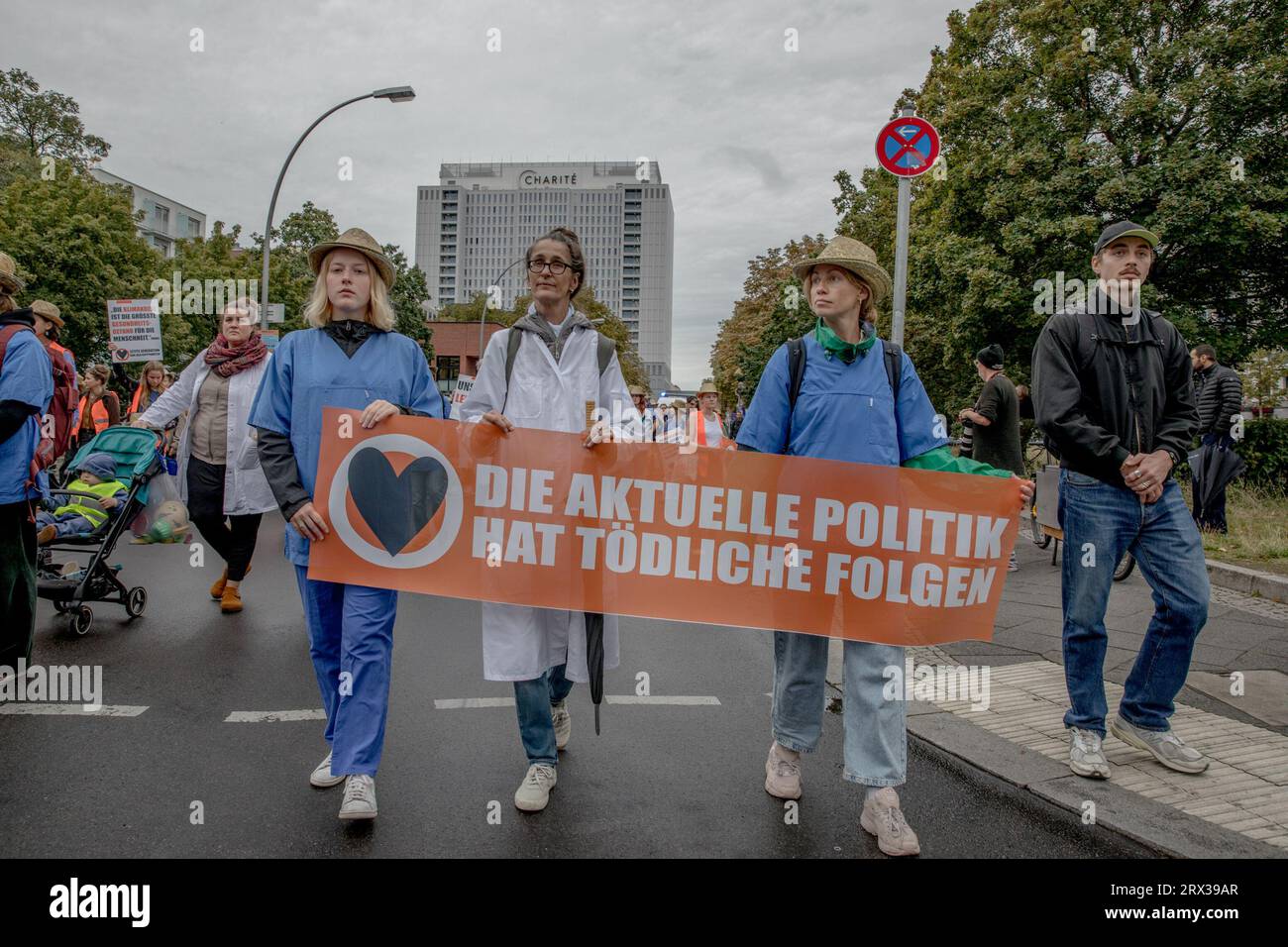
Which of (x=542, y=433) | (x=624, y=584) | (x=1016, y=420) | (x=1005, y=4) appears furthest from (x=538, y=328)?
(x=1005, y=4)

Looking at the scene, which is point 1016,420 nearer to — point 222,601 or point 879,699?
point 879,699

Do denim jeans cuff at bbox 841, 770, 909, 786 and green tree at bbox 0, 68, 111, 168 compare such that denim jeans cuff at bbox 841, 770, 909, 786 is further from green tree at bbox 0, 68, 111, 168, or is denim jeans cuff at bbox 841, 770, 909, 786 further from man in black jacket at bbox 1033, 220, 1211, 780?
green tree at bbox 0, 68, 111, 168

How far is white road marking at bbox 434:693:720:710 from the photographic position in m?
4.78

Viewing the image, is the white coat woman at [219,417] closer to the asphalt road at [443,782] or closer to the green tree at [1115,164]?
the asphalt road at [443,782]

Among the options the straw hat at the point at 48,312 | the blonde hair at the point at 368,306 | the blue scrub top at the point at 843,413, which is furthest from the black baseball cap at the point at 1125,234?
the straw hat at the point at 48,312

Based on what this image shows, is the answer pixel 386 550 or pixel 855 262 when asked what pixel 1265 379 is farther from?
pixel 386 550

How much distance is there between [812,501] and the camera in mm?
3668

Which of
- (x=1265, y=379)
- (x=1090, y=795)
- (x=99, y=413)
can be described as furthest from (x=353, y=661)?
(x=1265, y=379)

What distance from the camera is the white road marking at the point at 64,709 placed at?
4473 mm

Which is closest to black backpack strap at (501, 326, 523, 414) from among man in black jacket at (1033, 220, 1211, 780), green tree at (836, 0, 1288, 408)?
man in black jacket at (1033, 220, 1211, 780)

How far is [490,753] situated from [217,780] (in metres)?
1.10

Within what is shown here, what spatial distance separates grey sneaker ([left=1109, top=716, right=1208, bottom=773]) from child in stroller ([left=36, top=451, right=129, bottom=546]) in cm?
630

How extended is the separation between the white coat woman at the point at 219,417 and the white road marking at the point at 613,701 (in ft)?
7.91
